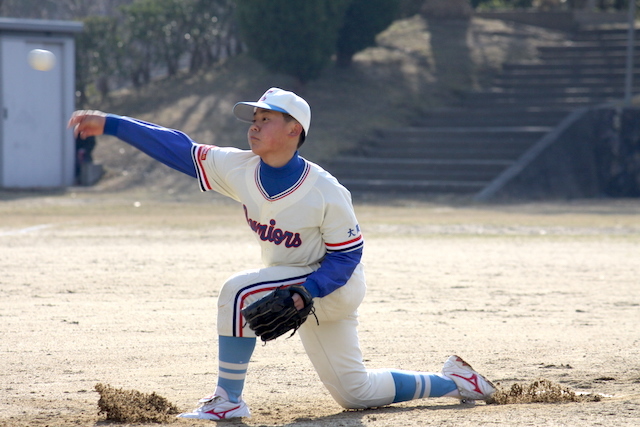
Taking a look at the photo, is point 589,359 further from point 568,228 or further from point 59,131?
point 59,131

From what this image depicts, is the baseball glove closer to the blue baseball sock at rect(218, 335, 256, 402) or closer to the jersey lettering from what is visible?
the blue baseball sock at rect(218, 335, 256, 402)

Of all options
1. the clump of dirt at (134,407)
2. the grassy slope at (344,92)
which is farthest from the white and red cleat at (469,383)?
the grassy slope at (344,92)

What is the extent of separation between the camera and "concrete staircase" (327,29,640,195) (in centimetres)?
1930

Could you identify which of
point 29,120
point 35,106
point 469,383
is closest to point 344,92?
point 35,106

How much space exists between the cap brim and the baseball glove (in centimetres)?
86

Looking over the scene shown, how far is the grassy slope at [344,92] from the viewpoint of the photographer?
20.8 meters

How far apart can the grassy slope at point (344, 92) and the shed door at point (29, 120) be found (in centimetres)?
136

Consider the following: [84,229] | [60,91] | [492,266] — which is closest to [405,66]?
[60,91]

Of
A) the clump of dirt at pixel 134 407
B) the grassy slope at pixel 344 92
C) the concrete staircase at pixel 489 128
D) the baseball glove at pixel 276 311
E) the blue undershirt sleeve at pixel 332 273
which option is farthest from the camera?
the grassy slope at pixel 344 92

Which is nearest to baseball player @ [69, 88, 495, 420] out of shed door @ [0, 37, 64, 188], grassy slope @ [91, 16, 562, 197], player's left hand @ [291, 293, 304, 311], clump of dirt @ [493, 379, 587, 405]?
player's left hand @ [291, 293, 304, 311]

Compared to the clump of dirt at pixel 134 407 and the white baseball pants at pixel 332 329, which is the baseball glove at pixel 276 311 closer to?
the white baseball pants at pixel 332 329

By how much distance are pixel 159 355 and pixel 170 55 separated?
20279 millimetres

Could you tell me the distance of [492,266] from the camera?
9531 mm

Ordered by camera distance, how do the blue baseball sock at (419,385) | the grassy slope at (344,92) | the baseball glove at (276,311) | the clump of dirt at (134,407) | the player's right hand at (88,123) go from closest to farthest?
the baseball glove at (276,311)
the clump of dirt at (134,407)
the player's right hand at (88,123)
the blue baseball sock at (419,385)
the grassy slope at (344,92)
